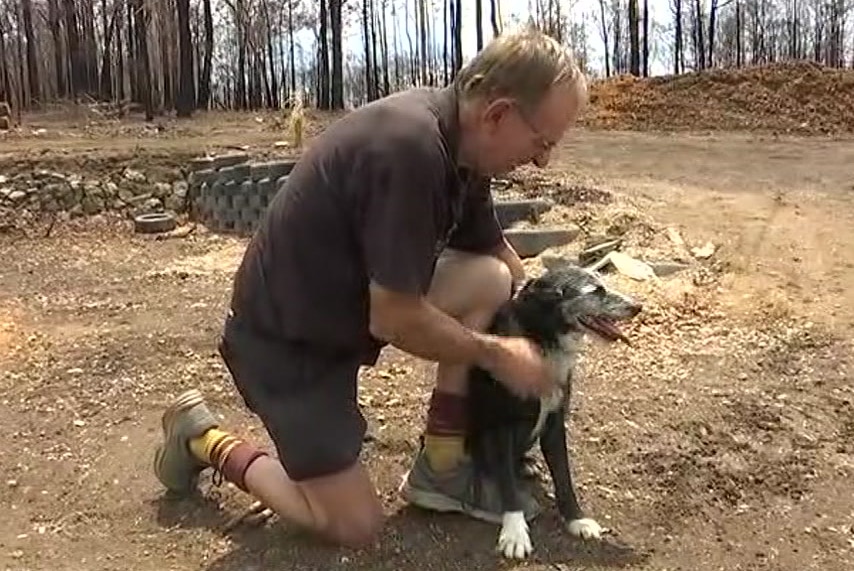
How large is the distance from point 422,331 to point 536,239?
4207mm

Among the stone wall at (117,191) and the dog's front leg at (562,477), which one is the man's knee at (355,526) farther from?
the stone wall at (117,191)

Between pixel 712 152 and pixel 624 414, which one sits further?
pixel 712 152

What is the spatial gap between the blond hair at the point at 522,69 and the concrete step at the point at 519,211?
4.78 meters

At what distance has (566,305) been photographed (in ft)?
8.80

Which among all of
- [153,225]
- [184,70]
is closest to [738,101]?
[184,70]

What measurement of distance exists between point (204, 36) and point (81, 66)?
302 cm

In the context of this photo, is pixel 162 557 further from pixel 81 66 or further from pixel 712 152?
pixel 81 66

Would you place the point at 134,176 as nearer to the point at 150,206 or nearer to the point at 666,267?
the point at 150,206

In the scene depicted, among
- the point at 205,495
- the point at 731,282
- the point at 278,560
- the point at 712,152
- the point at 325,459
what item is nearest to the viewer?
the point at 325,459

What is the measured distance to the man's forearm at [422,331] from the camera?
2.25 m

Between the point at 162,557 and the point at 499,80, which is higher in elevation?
the point at 499,80

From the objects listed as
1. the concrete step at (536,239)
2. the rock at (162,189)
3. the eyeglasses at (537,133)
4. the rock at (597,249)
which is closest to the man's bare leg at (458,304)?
the eyeglasses at (537,133)

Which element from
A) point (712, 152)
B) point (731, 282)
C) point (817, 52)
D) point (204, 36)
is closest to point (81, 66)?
point (204, 36)

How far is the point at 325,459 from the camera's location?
2557 mm
